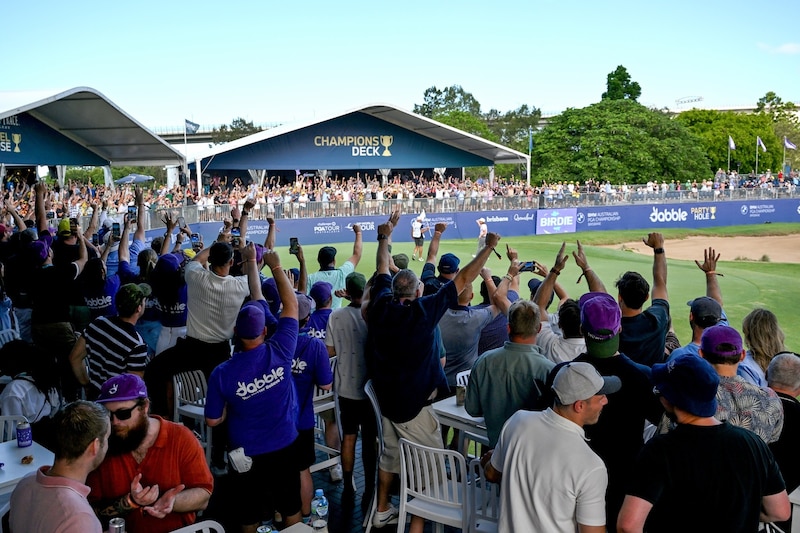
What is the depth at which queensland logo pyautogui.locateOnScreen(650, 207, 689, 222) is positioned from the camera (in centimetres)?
3738

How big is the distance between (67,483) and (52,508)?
0.38 ft

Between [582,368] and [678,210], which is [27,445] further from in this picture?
[678,210]

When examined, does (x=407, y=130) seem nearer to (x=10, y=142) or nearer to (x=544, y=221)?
(x=544, y=221)

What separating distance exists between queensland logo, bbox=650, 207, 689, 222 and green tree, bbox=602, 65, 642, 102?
1967 inches

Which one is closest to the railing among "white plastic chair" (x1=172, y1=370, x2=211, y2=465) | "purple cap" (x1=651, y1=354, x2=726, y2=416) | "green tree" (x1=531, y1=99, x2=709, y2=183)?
"white plastic chair" (x1=172, y1=370, x2=211, y2=465)

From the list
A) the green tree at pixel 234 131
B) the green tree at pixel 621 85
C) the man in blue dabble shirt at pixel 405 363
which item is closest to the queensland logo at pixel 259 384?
the man in blue dabble shirt at pixel 405 363

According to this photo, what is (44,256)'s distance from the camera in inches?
318

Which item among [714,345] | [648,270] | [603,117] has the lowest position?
[648,270]

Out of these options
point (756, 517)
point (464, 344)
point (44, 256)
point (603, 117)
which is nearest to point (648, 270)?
point (464, 344)

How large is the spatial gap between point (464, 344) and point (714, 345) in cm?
281

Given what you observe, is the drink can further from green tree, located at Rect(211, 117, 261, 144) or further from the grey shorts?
green tree, located at Rect(211, 117, 261, 144)

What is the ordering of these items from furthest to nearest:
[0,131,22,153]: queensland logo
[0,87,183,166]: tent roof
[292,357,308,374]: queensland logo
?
[0,131,22,153]: queensland logo, [0,87,183,166]: tent roof, [292,357,308,374]: queensland logo

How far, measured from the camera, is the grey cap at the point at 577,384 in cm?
326

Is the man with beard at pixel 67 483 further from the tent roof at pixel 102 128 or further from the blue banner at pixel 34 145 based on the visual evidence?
the blue banner at pixel 34 145
